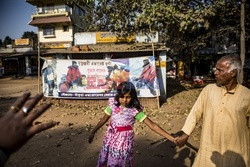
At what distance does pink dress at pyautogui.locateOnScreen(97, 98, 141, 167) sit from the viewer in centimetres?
374

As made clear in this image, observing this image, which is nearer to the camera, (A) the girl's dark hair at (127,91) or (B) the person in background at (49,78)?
(A) the girl's dark hair at (127,91)

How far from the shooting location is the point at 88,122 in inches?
374

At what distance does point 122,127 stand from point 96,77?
8191 millimetres

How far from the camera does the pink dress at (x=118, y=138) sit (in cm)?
374

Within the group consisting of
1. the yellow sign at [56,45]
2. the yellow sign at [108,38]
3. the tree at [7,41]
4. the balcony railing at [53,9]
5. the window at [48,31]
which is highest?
the tree at [7,41]

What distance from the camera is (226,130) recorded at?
3068 mm

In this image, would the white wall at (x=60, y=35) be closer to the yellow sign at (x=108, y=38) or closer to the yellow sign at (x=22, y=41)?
the yellow sign at (x=22, y=41)

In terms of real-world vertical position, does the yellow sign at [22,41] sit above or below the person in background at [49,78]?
above

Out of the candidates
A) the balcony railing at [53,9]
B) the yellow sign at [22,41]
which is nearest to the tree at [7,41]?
the yellow sign at [22,41]

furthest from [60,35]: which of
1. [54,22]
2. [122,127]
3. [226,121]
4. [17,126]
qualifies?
[17,126]

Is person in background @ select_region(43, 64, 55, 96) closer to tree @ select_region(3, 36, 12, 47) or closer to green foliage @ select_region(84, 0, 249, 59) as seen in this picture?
green foliage @ select_region(84, 0, 249, 59)

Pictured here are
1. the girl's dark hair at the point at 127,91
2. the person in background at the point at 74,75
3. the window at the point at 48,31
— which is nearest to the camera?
the girl's dark hair at the point at 127,91

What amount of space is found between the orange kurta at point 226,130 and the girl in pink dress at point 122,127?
2.11ft

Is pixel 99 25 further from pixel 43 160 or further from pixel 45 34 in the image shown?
pixel 45 34
